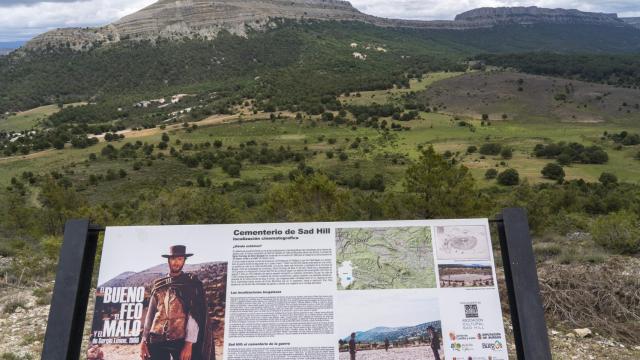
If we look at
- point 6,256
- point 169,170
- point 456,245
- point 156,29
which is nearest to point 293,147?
point 169,170

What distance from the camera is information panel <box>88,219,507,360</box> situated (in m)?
4.05

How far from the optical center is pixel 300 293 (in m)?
4.19

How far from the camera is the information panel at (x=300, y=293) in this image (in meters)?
4.05

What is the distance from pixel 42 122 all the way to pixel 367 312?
89.4 metres

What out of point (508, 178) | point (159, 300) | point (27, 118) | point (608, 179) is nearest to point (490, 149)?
point (508, 178)

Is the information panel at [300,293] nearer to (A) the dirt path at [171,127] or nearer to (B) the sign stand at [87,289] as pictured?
(B) the sign stand at [87,289]

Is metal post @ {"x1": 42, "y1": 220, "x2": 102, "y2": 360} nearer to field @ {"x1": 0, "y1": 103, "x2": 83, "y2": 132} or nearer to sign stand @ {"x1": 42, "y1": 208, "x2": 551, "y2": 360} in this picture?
sign stand @ {"x1": 42, "y1": 208, "x2": 551, "y2": 360}

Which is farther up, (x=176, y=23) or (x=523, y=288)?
(x=176, y=23)

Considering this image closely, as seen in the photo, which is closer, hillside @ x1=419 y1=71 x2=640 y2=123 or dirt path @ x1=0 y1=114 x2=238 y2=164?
dirt path @ x1=0 y1=114 x2=238 y2=164

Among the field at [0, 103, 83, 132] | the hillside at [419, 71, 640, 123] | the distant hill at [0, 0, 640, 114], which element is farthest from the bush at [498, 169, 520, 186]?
the field at [0, 103, 83, 132]

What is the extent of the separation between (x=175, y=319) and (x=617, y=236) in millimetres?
11022

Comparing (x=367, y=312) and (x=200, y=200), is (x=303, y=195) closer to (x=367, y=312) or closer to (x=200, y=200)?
(x=200, y=200)

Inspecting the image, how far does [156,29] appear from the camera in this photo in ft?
427

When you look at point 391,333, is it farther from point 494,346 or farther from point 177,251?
point 177,251
